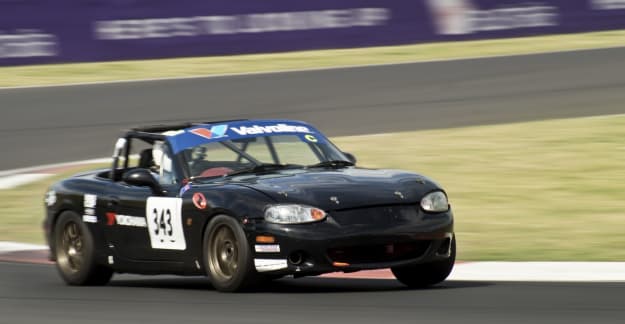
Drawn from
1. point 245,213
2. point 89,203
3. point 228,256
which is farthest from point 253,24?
point 245,213

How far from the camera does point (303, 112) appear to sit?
20.0 meters

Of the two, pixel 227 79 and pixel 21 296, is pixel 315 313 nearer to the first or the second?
pixel 21 296

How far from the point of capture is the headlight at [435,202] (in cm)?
896

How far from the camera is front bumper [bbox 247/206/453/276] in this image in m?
8.59

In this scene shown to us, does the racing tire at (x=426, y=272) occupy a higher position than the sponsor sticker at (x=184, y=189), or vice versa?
the sponsor sticker at (x=184, y=189)

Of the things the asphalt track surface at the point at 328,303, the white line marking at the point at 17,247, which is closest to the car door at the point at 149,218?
the asphalt track surface at the point at 328,303

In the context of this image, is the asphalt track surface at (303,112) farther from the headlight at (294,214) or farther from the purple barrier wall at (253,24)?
the purple barrier wall at (253,24)

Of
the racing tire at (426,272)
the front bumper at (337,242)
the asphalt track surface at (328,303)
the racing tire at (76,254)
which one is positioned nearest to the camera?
the asphalt track surface at (328,303)

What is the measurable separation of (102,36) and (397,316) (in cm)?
1605

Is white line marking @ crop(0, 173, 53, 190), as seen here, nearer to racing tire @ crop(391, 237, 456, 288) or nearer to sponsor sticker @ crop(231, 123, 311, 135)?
sponsor sticker @ crop(231, 123, 311, 135)

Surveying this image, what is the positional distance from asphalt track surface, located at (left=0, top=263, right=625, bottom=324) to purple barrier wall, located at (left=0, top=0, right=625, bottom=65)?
12811 millimetres

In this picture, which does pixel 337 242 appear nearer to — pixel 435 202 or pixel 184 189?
pixel 435 202

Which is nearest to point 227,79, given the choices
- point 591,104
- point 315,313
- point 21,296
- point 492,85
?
point 492,85

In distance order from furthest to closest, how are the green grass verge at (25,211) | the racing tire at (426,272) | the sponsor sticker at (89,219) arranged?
the green grass verge at (25,211) → the sponsor sticker at (89,219) → the racing tire at (426,272)
